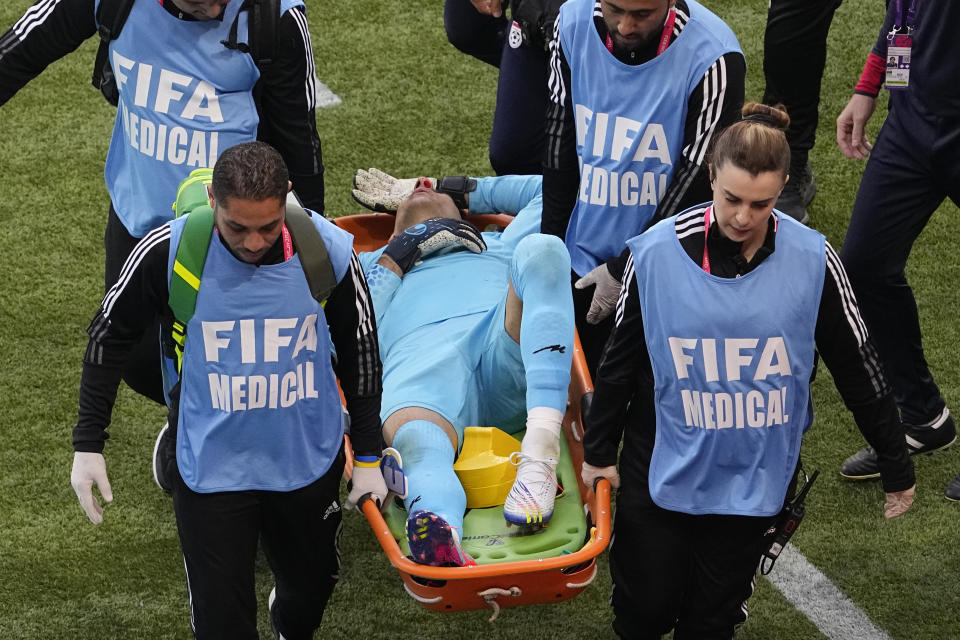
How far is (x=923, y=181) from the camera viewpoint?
4598 millimetres

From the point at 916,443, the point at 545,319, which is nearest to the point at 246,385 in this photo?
the point at 545,319

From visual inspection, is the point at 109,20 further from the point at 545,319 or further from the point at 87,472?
the point at 545,319

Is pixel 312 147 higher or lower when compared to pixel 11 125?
higher

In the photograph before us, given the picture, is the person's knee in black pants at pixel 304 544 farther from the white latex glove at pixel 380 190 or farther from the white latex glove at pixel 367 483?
the white latex glove at pixel 380 190

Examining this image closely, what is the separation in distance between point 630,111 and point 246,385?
1.58 metres

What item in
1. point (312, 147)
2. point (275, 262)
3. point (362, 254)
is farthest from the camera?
point (362, 254)

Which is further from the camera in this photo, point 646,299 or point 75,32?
point 75,32

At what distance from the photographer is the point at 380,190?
585 centimetres

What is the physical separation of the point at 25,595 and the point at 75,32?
6.20 feet

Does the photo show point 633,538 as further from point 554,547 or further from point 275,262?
point 275,262

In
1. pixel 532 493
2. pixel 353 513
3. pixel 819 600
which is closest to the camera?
pixel 532 493

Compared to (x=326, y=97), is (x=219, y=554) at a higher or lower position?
higher

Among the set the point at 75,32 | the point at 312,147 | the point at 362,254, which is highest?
the point at 75,32

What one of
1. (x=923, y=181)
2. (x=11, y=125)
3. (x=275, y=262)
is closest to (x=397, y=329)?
(x=275, y=262)
